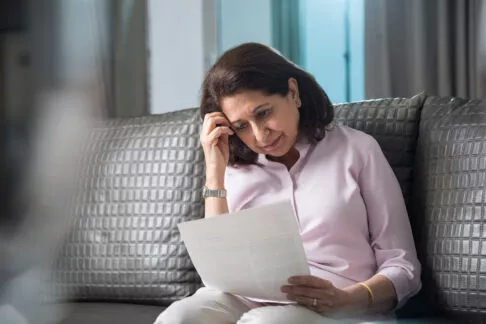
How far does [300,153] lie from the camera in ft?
3.62

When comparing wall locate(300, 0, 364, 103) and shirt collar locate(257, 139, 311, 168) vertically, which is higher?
wall locate(300, 0, 364, 103)

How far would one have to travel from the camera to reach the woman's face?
1.02 metres

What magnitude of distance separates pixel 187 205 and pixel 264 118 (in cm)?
35

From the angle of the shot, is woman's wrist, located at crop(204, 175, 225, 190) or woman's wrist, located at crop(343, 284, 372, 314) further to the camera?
woman's wrist, located at crop(204, 175, 225, 190)

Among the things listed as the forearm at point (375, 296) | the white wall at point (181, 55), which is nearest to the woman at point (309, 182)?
the forearm at point (375, 296)

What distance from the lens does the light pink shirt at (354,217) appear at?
1.00 m

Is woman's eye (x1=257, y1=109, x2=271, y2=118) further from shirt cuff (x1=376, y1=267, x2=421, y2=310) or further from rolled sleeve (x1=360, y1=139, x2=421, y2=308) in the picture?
shirt cuff (x1=376, y1=267, x2=421, y2=310)

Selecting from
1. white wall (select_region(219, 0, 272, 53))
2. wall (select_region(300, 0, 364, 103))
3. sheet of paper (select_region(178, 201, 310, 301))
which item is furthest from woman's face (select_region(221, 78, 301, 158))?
white wall (select_region(219, 0, 272, 53))

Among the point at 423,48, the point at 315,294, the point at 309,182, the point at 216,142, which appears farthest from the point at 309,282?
A: the point at 423,48

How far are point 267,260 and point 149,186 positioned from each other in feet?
1.88

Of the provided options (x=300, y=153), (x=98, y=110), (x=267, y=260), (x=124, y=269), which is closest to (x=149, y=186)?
(x=124, y=269)

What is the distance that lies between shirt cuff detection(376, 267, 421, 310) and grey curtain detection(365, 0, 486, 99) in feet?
2.17

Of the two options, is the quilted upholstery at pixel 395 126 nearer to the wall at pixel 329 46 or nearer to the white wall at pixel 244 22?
the wall at pixel 329 46

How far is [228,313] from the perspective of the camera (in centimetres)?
92
